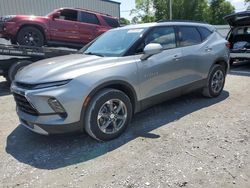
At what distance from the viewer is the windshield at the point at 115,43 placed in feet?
15.0

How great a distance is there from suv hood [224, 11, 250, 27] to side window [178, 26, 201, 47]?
499 cm

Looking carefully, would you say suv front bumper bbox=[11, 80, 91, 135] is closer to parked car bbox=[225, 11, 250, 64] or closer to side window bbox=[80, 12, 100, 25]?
side window bbox=[80, 12, 100, 25]

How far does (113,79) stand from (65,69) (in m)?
0.70

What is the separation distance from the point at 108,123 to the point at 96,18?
664 centimetres

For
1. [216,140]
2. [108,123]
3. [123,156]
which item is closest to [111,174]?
[123,156]

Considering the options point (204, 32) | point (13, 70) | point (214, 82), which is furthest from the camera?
point (13, 70)

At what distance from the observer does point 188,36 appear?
18.4 feet

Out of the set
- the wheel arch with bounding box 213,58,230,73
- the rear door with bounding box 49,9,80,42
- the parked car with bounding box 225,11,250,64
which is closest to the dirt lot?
the wheel arch with bounding box 213,58,230,73

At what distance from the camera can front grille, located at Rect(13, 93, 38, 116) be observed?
3.78 meters

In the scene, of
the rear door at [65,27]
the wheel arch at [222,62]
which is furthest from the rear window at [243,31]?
the rear door at [65,27]

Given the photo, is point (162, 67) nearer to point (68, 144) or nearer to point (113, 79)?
point (113, 79)

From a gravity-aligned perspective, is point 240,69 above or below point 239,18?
below

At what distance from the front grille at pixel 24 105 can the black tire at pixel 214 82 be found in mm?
3841

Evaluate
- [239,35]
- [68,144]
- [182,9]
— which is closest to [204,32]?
[68,144]
